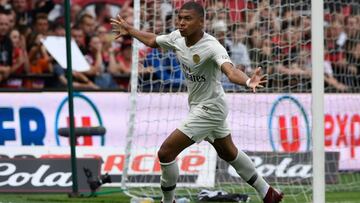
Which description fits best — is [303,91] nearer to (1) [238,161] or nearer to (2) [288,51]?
(2) [288,51]

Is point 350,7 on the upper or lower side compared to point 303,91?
upper

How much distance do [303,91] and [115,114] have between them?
2.96m

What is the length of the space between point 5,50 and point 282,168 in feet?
16.6

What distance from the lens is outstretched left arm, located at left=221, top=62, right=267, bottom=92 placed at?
30.0 ft

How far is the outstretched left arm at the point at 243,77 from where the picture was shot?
9.15 metres

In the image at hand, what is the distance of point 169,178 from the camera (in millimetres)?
11016

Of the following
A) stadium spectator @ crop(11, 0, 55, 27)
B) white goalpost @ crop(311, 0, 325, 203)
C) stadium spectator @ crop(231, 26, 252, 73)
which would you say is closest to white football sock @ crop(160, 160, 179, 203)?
white goalpost @ crop(311, 0, 325, 203)

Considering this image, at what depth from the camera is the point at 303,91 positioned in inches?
653

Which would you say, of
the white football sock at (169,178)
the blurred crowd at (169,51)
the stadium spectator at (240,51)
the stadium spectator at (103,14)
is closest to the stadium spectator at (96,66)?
the blurred crowd at (169,51)

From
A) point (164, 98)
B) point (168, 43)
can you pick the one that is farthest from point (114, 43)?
point (168, 43)

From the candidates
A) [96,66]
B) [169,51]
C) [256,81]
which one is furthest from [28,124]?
[256,81]

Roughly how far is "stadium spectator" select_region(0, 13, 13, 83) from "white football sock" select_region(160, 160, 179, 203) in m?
6.88

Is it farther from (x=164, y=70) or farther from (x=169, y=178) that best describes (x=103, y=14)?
(x=169, y=178)

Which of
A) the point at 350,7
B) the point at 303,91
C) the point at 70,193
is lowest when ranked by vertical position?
the point at 70,193
